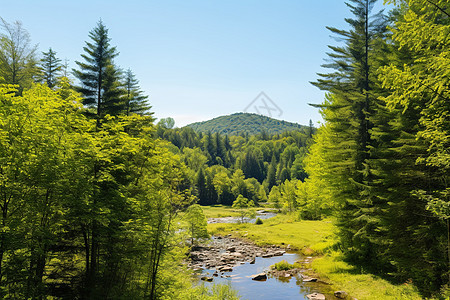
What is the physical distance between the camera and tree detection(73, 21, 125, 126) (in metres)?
20.9

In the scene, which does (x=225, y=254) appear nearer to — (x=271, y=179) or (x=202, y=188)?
(x=202, y=188)

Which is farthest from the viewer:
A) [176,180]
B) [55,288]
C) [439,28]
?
[176,180]

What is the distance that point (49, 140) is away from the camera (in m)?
9.93

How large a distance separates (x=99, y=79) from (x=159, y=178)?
418 inches

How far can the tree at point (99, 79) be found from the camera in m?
20.9

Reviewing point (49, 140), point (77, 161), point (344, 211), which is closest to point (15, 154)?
point (49, 140)

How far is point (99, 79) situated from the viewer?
21.2m

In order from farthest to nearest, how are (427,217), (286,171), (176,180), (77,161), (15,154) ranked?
(286,171) < (176,180) < (427,217) < (77,161) < (15,154)

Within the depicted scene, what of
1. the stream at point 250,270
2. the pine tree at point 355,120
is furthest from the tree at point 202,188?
the pine tree at point 355,120

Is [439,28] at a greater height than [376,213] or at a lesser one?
greater

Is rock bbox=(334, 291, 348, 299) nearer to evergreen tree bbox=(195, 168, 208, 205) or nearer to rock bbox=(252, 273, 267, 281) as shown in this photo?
rock bbox=(252, 273, 267, 281)

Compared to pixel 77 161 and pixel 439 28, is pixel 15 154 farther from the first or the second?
pixel 439 28

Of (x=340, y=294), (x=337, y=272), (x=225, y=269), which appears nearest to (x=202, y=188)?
(x=225, y=269)

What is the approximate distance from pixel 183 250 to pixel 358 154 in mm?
14886
